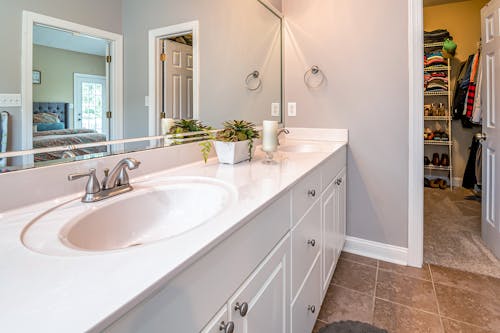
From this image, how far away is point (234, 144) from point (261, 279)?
2.35 ft

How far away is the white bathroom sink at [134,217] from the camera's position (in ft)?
2.18

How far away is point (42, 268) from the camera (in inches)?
19.0

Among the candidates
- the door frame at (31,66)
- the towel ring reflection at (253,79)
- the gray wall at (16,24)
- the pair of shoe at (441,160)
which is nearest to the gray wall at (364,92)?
the towel ring reflection at (253,79)

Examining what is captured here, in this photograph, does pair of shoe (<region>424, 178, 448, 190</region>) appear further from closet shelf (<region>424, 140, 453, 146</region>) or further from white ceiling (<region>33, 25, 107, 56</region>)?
white ceiling (<region>33, 25, 107, 56</region>)

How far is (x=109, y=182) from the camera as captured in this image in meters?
0.92

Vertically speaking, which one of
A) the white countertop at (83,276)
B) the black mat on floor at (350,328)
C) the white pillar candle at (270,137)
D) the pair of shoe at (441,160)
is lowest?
the black mat on floor at (350,328)

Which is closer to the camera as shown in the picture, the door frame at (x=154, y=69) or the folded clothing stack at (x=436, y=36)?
the door frame at (x=154, y=69)

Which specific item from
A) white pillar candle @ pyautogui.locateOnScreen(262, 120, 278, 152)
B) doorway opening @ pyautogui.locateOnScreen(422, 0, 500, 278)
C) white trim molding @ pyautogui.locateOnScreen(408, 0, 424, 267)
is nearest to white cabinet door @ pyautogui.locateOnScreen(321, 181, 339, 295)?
white pillar candle @ pyautogui.locateOnScreen(262, 120, 278, 152)

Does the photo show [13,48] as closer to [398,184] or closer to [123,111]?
[123,111]

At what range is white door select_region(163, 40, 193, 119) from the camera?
1284 millimetres

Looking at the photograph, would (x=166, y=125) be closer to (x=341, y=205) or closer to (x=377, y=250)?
(x=341, y=205)

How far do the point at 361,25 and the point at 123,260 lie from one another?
2255 mm

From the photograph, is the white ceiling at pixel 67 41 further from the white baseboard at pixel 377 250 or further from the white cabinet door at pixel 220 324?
the white baseboard at pixel 377 250

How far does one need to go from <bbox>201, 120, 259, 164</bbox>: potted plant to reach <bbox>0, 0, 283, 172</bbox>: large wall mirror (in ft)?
0.59
